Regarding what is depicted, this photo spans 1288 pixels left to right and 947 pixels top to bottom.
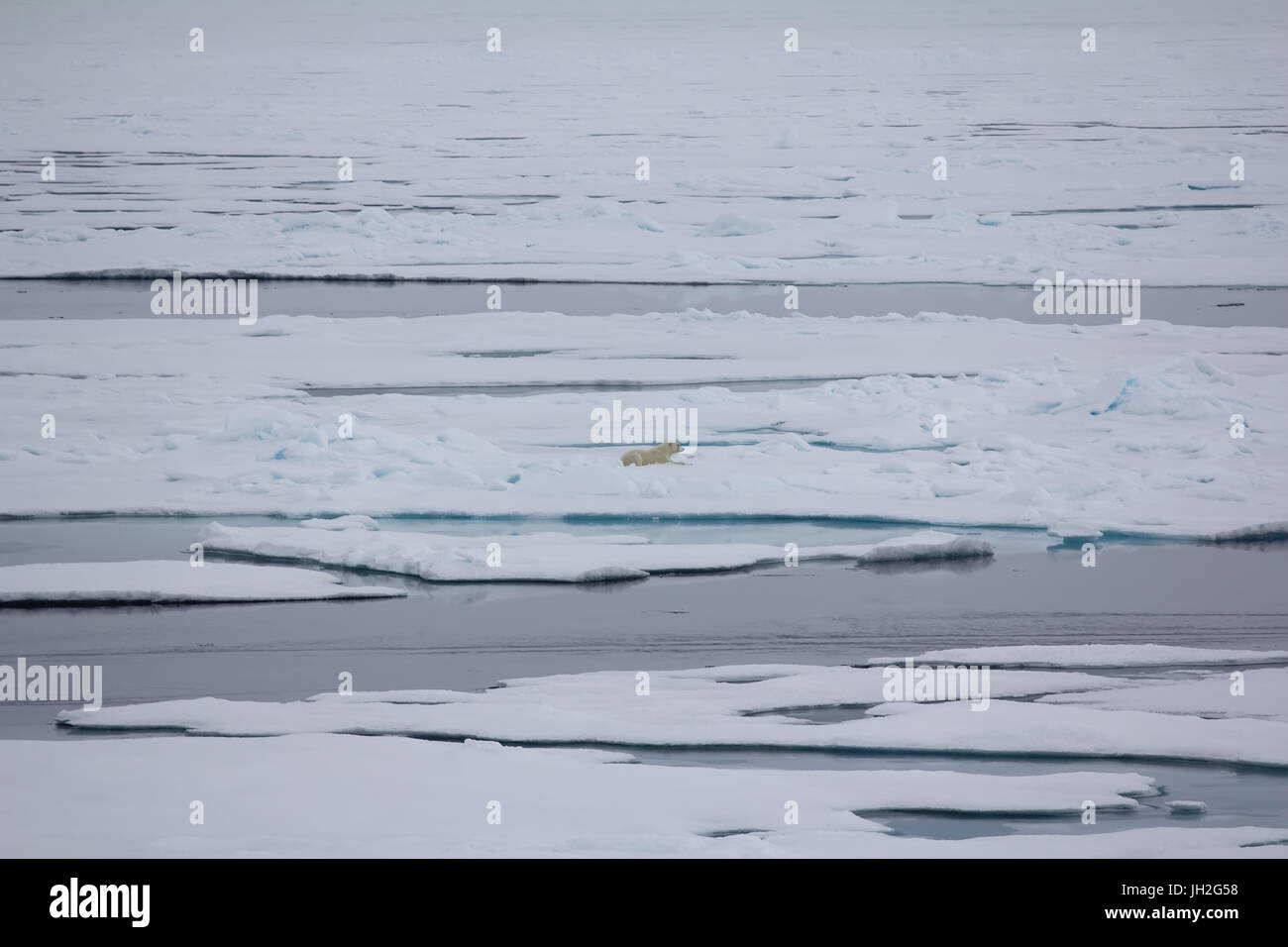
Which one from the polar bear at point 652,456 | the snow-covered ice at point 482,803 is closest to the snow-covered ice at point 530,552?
the polar bear at point 652,456

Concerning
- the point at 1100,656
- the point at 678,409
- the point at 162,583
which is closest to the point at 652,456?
the point at 678,409

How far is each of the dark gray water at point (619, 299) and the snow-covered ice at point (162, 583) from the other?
6674mm

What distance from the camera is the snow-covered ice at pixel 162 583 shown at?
6383 mm

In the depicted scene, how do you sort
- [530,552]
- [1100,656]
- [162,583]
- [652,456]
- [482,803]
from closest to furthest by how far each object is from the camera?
[482,803] → [1100,656] → [162,583] → [530,552] → [652,456]

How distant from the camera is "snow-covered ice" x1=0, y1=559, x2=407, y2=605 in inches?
251

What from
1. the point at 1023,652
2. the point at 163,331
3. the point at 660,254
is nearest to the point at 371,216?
the point at 660,254

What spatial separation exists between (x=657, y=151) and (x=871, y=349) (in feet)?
42.0

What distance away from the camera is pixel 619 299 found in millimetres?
14266

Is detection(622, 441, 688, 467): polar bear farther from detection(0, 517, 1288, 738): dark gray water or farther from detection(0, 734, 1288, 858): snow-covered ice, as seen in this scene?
detection(0, 734, 1288, 858): snow-covered ice

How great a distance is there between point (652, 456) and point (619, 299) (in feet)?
20.5

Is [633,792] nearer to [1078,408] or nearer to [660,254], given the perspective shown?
[1078,408]

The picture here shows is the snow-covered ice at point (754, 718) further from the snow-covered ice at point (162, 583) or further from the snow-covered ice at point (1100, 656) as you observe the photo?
the snow-covered ice at point (162, 583)

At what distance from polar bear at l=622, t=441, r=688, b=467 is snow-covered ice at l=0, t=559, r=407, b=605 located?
6.33 feet

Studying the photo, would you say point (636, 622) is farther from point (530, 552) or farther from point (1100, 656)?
point (1100, 656)
